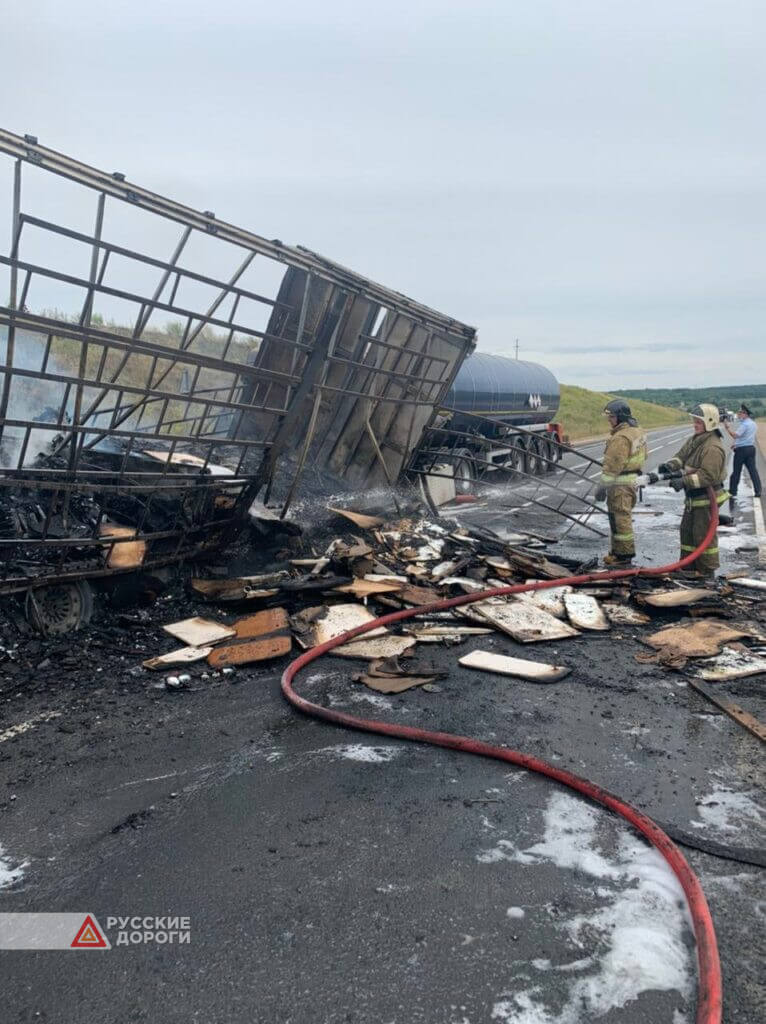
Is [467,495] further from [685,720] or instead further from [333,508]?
[685,720]

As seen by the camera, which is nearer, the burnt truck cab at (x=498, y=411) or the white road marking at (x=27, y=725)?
the white road marking at (x=27, y=725)

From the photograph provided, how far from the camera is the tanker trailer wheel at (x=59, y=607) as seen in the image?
15.3ft

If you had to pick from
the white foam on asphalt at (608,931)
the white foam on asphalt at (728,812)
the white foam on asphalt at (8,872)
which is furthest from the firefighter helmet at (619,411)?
the white foam on asphalt at (8,872)

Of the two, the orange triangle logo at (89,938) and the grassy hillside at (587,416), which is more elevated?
the grassy hillside at (587,416)

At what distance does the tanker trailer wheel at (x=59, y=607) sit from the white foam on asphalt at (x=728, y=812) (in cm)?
423

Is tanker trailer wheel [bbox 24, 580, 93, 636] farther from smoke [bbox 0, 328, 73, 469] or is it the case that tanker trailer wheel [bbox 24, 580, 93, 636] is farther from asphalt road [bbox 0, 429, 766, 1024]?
smoke [bbox 0, 328, 73, 469]

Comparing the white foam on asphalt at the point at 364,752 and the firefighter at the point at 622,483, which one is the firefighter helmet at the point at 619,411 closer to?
the firefighter at the point at 622,483

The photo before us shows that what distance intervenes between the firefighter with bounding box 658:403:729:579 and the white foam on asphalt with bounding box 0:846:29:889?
624 cm

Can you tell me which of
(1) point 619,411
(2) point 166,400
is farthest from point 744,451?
(2) point 166,400

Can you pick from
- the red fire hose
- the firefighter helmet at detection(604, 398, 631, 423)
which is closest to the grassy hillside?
the firefighter helmet at detection(604, 398, 631, 423)

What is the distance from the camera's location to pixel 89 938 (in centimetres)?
221

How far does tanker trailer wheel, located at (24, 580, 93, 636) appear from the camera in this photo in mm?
4664

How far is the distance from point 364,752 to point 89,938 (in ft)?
4.91

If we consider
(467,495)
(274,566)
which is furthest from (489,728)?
(467,495)
